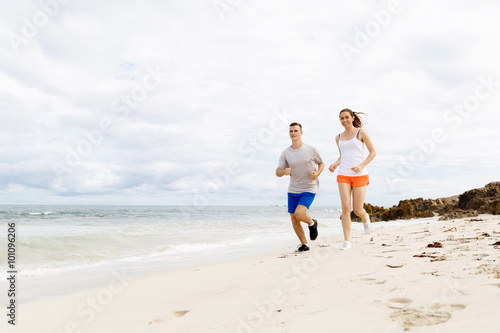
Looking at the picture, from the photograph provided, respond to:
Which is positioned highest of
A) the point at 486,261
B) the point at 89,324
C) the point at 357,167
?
the point at 357,167

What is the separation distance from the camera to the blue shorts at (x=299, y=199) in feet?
18.9

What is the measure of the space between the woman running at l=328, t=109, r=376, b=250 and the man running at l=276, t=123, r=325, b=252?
0.45 m

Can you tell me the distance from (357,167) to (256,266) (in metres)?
1.99

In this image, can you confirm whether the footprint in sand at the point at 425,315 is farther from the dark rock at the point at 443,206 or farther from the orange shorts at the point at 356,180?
the dark rock at the point at 443,206

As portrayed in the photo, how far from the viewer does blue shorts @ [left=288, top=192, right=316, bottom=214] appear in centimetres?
575

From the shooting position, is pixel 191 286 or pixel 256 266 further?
pixel 256 266

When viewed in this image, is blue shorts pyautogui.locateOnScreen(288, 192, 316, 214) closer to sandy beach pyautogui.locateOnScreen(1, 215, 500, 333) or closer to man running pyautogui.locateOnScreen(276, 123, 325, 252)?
man running pyautogui.locateOnScreen(276, 123, 325, 252)

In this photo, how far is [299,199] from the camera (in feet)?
19.3

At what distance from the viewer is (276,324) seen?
2350 millimetres

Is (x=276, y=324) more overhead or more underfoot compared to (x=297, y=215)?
more underfoot

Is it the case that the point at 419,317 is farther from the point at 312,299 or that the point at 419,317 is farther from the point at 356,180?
the point at 356,180

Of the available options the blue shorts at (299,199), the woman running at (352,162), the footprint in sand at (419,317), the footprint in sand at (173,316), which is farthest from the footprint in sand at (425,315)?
the blue shorts at (299,199)

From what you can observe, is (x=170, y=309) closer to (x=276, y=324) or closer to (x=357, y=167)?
(x=276, y=324)

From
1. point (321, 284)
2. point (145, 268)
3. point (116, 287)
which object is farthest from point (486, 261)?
point (145, 268)
